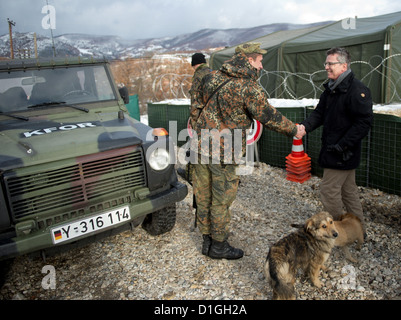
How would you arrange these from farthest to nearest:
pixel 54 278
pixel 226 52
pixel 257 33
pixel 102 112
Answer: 1. pixel 257 33
2. pixel 226 52
3. pixel 102 112
4. pixel 54 278

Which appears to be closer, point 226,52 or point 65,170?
point 65,170

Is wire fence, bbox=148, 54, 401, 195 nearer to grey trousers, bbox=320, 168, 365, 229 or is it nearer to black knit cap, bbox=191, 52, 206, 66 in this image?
grey trousers, bbox=320, 168, 365, 229

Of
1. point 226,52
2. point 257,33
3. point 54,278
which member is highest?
point 257,33

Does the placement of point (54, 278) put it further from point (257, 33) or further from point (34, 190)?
point (257, 33)

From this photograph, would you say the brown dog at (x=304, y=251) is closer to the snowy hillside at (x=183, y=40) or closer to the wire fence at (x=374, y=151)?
the wire fence at (x=374, y=151)

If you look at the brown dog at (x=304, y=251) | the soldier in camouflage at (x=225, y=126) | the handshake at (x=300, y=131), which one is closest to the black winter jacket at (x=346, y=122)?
the handshake at (x=300, y=131)

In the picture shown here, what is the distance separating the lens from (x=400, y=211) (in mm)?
4047

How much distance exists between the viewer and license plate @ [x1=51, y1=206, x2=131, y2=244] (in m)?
2.74

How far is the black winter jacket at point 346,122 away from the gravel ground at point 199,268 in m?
1.00

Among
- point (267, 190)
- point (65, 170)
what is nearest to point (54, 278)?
point (65, 170)

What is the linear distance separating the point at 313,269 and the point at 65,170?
7.63ft

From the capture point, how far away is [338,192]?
3303 millimetres

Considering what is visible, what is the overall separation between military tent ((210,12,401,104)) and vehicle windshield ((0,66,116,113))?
704cm

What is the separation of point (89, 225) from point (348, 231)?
7.92ft
